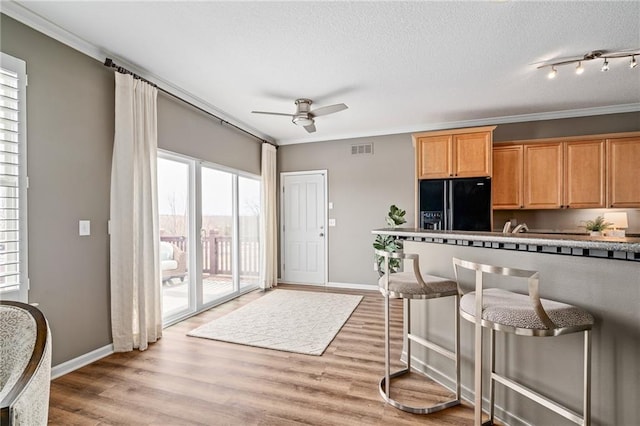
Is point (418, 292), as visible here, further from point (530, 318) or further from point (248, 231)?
point (248, 231)

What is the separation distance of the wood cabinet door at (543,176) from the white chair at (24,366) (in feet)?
17.3

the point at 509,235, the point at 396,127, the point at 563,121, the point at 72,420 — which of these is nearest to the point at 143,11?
the point at 72,420

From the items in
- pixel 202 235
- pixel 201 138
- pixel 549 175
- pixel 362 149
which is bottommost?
pixel 202 235

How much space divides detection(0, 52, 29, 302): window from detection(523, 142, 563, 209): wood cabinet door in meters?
5.73

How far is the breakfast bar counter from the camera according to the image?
1.46 m

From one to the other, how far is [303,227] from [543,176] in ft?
13.3

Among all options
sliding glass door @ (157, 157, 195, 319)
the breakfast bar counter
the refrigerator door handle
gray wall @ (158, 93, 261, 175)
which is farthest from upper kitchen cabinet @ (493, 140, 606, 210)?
sliding glass door @ (157, 157, 195, 319)

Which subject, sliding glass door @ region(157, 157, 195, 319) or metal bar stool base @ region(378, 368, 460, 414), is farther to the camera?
sliding glass door @ region(157, 157, 195, 319)

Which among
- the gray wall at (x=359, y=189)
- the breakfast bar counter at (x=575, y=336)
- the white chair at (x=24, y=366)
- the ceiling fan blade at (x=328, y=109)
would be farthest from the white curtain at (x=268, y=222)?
the white chair at (x=24, y=366)

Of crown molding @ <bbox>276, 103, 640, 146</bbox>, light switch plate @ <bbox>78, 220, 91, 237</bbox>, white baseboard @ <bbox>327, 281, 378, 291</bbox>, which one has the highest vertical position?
crown molding @ <bbox>276, 103, 640, 146</bbox>

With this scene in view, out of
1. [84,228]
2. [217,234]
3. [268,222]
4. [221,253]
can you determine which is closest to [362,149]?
[268,222]

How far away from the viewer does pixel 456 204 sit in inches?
174

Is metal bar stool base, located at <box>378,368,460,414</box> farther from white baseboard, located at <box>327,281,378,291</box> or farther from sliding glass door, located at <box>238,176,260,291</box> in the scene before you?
sliding glass door, located at <box>238,176,260,291</box>

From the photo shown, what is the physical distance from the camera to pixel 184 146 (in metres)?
3.81
